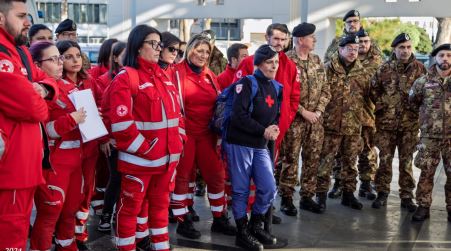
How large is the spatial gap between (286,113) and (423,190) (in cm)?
190

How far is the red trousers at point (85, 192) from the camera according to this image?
442 cm

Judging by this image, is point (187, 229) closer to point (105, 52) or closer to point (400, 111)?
point (105, 52)

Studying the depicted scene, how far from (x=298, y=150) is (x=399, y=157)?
1393 millimetres

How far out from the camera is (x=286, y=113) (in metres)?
5.43

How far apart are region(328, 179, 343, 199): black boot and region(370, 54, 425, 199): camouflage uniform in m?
0.78

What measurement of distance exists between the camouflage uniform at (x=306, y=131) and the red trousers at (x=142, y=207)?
6.28ft

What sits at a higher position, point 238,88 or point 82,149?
point 238,88

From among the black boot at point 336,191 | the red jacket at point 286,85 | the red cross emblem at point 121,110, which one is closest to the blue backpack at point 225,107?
the red jacket at point 286,85

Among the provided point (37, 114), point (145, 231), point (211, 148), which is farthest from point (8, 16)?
point (211, 148)

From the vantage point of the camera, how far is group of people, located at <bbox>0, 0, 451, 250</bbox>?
327 cm

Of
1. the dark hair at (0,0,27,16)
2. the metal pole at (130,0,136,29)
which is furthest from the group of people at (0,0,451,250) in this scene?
the metal pole at (130,0,136,29)

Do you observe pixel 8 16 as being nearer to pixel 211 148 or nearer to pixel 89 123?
pixel 89 123

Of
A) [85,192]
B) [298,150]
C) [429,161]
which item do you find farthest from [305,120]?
[85,192]

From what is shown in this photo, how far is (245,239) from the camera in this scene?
489 cm
